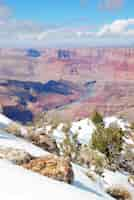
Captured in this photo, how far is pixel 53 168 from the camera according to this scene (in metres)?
17.4

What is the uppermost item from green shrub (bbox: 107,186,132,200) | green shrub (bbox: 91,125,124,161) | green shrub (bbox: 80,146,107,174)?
green shrub (bbox: 107,186,132,200)

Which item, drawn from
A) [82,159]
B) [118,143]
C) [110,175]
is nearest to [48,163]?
[110,175]

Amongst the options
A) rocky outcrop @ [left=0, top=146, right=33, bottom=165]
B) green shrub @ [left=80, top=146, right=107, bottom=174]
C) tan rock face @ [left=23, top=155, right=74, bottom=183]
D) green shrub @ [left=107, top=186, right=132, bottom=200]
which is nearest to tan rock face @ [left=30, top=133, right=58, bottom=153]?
green shrub @ [left=80, top=146, right=107, bottom=174]

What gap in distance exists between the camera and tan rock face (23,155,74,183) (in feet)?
56.2

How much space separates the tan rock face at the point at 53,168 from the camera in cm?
1712

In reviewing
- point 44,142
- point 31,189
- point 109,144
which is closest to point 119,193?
point 44,142

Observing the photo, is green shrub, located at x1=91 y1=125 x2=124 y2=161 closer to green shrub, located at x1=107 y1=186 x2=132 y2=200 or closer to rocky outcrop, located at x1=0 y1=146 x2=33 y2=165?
green shrub, located at x1=107 y1=186 x2=132 y2=200

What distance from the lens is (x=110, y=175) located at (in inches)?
1353

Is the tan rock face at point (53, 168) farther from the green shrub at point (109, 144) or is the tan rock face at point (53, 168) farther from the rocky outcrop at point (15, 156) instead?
the green shrub at point (109, 144)

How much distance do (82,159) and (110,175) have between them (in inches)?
238

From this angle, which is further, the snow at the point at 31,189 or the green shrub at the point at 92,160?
the green shrub at the point at 92,160

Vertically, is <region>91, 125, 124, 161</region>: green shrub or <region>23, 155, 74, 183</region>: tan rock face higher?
<region>23, 155, 74, 183</region>: tan rock face

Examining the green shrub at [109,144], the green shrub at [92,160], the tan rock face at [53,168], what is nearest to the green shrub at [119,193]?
the tan rock face at [53,168]

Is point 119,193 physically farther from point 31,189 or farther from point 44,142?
point 31,189
